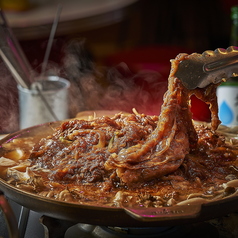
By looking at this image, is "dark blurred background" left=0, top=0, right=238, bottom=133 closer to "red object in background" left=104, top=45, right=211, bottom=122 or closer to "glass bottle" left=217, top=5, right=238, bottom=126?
"red object in background" left=104, top=45, right=211, bottom=122

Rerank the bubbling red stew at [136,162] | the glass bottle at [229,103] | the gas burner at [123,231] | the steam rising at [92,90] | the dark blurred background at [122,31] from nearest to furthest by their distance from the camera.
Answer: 1. the bubbling red stew at [136,162]
2. the gas burner at [123,231]
3. the glass bottle at [229,103]
4. the steam rising at [92,90]
5. the dark blurred background at [122,31]

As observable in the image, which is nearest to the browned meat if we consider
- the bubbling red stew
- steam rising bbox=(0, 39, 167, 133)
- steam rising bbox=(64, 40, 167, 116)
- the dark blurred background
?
the bubbling red stew

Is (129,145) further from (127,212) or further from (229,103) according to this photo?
(229,103)

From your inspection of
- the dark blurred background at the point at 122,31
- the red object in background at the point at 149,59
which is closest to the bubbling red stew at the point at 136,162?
the dark blurred background at the point at 122,31

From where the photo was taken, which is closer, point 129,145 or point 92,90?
point 129,145

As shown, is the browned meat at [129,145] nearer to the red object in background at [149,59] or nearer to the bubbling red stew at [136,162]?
the bubbling red stew at [136,162]

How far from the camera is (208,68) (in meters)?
2.12

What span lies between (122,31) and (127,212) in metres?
7.29

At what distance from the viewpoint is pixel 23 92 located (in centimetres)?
405

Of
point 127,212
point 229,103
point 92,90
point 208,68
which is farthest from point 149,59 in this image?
point 127,212

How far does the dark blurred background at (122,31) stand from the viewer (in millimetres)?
6324

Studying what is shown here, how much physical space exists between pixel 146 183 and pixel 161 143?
0.24 metres

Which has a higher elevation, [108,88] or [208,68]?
[208,68]

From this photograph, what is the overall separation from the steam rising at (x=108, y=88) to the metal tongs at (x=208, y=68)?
5.90ft
